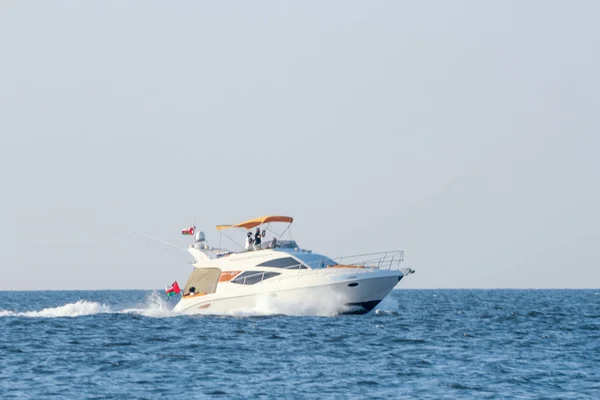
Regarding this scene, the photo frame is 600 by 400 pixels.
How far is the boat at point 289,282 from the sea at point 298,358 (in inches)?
24.8

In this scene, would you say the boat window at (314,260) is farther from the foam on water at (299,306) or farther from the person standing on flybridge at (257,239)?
the person standing on flybridge at (257,239)

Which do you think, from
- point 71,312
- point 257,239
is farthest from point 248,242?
point 71,312

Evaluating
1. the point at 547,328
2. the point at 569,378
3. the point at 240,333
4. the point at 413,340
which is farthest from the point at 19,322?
the point at 569,378

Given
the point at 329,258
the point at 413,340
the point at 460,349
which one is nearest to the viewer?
the point at 460,349

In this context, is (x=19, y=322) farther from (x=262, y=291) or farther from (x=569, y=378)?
(x=569, y=378)

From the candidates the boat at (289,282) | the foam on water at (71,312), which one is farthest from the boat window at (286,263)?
the foam on water at (71,312)

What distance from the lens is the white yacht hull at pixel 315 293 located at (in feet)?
141

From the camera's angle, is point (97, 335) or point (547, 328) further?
point (547, 328)

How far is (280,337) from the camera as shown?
35.9 meters

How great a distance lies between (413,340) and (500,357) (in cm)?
493

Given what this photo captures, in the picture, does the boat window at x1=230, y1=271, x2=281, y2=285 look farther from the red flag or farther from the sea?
the red flag

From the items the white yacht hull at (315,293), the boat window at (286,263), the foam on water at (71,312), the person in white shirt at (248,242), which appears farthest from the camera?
the foam on water at (71,312)

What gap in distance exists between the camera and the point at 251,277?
146ft

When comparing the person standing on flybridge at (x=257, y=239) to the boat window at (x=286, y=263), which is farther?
the person standing on flybridge at (x=257, y=239)
